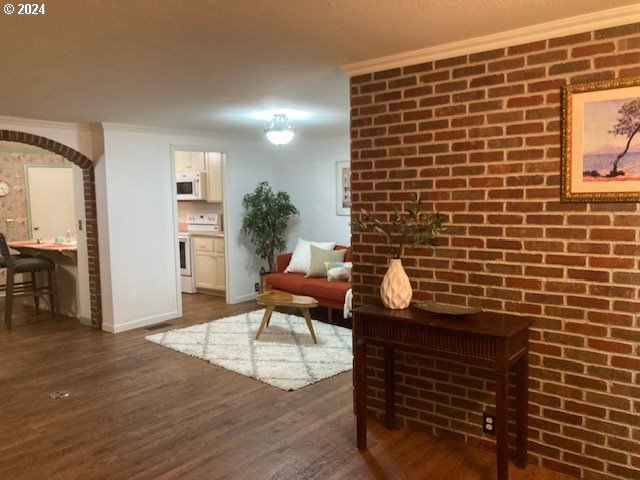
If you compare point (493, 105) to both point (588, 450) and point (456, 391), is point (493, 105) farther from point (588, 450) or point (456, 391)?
point (588, 450)

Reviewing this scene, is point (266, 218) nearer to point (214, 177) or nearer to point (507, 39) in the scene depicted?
point (214, 177)

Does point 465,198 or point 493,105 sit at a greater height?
point 493,105

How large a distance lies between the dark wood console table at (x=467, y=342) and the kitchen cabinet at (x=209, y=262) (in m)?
4.37

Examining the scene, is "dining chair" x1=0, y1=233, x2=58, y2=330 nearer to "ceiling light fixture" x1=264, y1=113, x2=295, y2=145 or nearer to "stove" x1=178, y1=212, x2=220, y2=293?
"stove" x1=178, y1=212, x2=220, y2=293

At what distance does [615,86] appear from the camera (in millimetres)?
2207

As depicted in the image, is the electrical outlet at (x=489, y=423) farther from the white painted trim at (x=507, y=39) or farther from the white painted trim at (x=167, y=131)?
the white painted trim at (x=167, y=131)

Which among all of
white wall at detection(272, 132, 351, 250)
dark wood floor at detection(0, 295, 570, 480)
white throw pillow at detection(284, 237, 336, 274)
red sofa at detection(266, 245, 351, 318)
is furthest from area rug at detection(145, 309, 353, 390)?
white wall at detection(272, 132, 351, 250)

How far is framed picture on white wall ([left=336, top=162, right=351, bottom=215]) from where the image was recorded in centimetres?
648

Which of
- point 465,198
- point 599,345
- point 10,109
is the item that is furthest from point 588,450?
point 10,109

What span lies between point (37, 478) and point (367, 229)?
222cm

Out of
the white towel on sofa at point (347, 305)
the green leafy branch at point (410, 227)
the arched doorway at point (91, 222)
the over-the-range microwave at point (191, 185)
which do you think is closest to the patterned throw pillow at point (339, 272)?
the white towel on sofa at point (347, 305)

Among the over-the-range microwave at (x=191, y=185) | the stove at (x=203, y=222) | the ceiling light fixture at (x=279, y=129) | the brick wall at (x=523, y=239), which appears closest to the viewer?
the brick wall at (x=523, y=239)

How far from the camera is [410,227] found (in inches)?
112

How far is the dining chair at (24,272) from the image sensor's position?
221 inches
